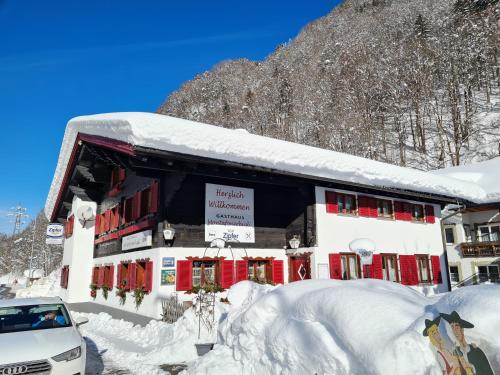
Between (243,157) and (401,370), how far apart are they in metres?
9.64

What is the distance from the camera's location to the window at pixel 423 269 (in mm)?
18155

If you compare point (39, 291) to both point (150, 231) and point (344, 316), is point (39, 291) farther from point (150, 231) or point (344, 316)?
point (344, 316)

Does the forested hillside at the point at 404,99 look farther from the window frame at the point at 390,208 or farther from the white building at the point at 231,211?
the white building at the point at 231,211

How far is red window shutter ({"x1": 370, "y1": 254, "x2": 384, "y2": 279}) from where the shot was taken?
1625cm

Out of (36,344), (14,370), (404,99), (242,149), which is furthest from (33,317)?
(404,99)

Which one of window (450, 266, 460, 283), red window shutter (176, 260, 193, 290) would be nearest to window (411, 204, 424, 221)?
window (450, 266, 460, 283)

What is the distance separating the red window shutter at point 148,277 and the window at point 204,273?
1445mm

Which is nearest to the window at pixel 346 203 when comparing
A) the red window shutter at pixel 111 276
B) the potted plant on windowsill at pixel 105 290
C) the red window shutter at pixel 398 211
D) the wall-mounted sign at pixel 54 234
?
the red window shutter at pixel 398 211

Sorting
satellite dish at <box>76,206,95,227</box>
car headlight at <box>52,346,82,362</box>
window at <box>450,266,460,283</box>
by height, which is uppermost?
satellite dish at <box>76,206,95,227</box>

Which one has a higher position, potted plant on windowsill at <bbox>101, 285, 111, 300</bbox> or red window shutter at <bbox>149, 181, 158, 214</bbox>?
red window shutter at <bbox>149, 181, 158, 214</bbox>

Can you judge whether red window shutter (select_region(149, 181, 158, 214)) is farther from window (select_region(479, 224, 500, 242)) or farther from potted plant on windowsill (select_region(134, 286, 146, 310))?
window (select_region(479, 224, 500, 242))

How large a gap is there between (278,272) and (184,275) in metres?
4.08

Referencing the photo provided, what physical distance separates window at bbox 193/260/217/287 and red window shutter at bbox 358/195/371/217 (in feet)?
23.2

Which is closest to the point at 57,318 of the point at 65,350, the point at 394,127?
the point at 65,350
